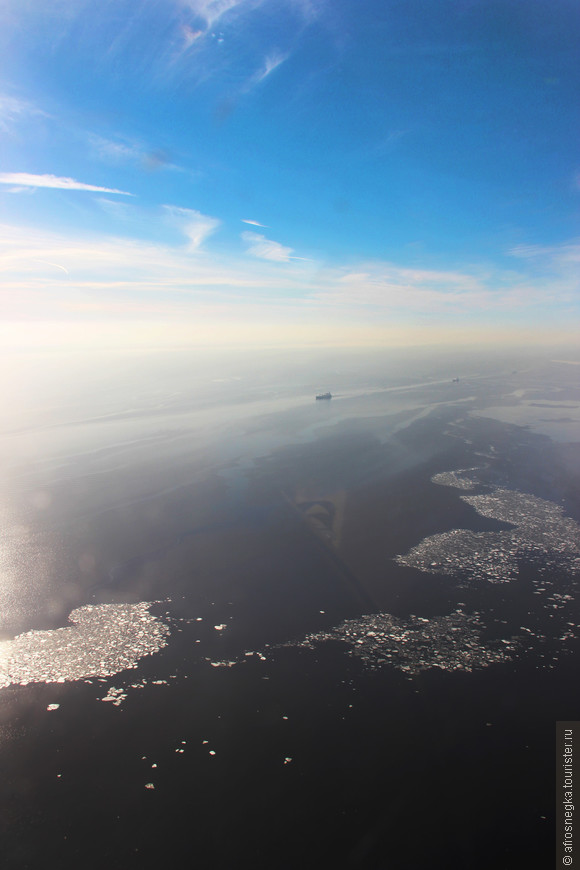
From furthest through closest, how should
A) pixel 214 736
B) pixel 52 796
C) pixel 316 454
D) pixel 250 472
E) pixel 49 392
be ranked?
pixel 49 392 < pixel 316 454 < pixel 250 472 < pixel 214 736 < pixel 52 796

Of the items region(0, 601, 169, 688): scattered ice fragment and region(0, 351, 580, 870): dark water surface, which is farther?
region(0, 601, 169, 688): scattered ice fragment

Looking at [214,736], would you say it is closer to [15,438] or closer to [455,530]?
[455,530]

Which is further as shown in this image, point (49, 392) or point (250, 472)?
point (49, 392)

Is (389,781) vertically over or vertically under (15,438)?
under

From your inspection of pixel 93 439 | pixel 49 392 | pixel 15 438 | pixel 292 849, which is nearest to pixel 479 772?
pixel 292 849

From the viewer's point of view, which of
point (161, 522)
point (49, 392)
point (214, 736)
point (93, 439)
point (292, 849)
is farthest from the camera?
point (49, 392)

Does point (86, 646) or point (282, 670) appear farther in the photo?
point (86, 646)

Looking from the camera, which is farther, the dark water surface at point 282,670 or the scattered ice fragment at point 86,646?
the scattered ice fragment at point 86,646

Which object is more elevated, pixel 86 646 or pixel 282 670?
pixel 86 646
